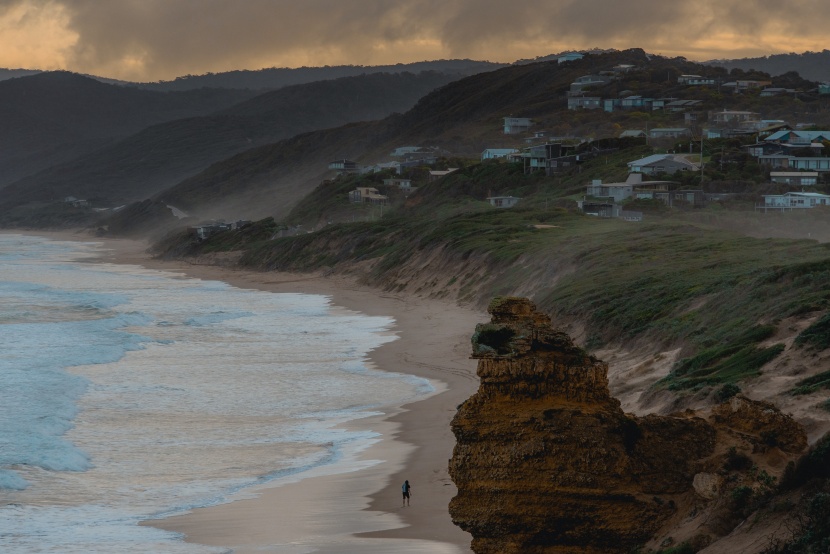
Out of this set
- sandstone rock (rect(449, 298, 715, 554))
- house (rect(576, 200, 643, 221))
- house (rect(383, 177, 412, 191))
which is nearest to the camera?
sandstone rock (rect(449, 298, 715, 554))

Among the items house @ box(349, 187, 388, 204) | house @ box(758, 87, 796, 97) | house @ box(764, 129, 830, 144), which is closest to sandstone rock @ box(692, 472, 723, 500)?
house @ box(764, 129, 830, 144)

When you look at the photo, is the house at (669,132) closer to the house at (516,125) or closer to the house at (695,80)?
the house at (516,125)

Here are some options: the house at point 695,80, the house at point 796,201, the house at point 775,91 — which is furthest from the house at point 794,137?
the house at point 695,80

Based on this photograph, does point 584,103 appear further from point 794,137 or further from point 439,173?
point 794,137

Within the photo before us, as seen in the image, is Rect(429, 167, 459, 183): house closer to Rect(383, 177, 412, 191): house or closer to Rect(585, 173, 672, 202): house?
Rect(383, 177, 412, 191): house

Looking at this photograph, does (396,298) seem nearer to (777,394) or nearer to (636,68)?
(777,394)

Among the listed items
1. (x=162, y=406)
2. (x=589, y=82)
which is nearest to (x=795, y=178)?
(x=162, y=406)

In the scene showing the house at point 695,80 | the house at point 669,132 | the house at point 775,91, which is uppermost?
the house at point 695,80
